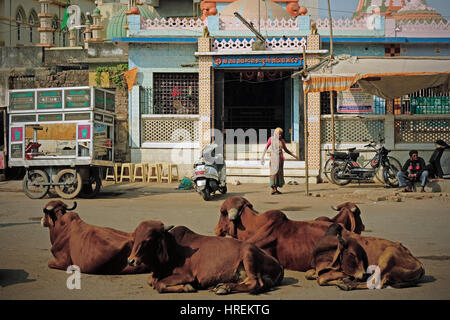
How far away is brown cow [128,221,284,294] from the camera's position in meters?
5.46

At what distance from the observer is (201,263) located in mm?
5645

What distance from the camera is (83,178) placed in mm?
14531

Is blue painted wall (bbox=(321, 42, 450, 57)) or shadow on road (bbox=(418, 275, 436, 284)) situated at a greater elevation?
blue painted wall (bbox=(321, 42, 450, 57))

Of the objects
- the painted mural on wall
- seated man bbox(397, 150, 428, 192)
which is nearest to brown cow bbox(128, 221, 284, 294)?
seated man bbox(397, 150, 428, 192)

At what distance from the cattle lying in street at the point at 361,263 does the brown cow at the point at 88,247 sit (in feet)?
6.03

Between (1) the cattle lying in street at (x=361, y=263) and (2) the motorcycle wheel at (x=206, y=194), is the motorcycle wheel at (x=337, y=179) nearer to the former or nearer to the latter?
(2) the motorcycle wheel at (x=206, y=194)

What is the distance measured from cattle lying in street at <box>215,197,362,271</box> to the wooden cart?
27.6 feet

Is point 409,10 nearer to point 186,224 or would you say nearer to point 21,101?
point 21,101

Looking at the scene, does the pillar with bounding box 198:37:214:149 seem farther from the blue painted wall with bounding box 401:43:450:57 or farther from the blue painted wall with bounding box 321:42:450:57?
the blue painted wall with bounding box 401:43:450:57

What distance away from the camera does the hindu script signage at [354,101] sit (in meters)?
19.0

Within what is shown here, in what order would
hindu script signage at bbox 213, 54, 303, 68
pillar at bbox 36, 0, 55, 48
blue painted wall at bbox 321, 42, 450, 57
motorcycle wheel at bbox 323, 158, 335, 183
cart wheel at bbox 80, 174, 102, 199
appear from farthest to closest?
pillar at bbox 36, 0, 55, 48 < blue painted wall at bbox 321, 42, 450, 57 < hindu script signage at bbox 213, 54, 303, 68 < motorcycle wheel at bbox 323, 158, 335, 183 < cart wheel at bbox 80, 174, 102, 199

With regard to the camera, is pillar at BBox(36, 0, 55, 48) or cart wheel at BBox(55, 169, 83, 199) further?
pillar at BBox(36, 0, 55, 48)

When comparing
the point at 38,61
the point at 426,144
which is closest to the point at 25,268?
the point at 426,144
